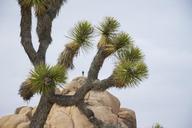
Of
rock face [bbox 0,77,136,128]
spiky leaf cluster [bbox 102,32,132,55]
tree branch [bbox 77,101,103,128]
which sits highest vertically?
spiky leaf cluster [bbox 102,32,132,55]

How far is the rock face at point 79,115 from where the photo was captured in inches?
793

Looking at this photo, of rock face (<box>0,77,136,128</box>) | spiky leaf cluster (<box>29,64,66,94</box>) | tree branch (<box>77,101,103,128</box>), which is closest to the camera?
spiky leaf cluster (<box>29,64,66,94</box>)

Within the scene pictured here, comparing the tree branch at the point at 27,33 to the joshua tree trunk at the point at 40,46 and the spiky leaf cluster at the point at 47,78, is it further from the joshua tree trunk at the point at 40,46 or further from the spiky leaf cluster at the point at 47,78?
the spiky leaf cluster at the point at 47,78

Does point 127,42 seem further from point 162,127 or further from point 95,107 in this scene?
point 162,127

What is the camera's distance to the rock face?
2014 centimetres

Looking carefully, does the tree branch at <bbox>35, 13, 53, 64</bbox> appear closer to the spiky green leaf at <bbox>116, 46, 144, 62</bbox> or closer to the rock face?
the spiky green leaf at <bbox>116, 46, 144, 62</bbox>

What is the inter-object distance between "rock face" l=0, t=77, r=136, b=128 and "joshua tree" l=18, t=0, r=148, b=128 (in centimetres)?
509

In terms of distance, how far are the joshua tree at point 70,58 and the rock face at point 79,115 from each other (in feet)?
16.7

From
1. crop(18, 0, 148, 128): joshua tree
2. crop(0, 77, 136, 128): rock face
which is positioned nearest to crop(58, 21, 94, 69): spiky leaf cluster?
crop(18, 0, 148, 128): joshua tree

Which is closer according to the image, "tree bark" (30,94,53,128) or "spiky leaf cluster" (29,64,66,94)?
"spiky leaf cluster" (29,64,66,94)

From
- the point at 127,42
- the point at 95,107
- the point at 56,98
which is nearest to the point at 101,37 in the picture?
the point at 127,42

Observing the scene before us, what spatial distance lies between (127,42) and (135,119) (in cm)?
934

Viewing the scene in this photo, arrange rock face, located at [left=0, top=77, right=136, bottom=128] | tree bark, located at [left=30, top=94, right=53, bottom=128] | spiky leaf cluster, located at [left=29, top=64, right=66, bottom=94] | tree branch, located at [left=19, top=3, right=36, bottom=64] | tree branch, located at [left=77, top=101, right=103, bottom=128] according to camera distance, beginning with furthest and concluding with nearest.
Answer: rock face, located at [left=0, top=77, right=136, bottom=128]
tree branch, located at [left=77, top=101, right=103, bottom=128]
tree branch, located at [left=19, top=3, right=36, bottom=64]
tree bark, located at [left=30, top=94, right=53, bottom=128]
spiky leaf cluster, located at [left=29, top=64, right=66, bottom=94]

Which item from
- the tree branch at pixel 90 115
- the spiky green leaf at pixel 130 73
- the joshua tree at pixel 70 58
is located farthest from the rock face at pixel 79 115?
the spiky green leaf at pixel 130 73
